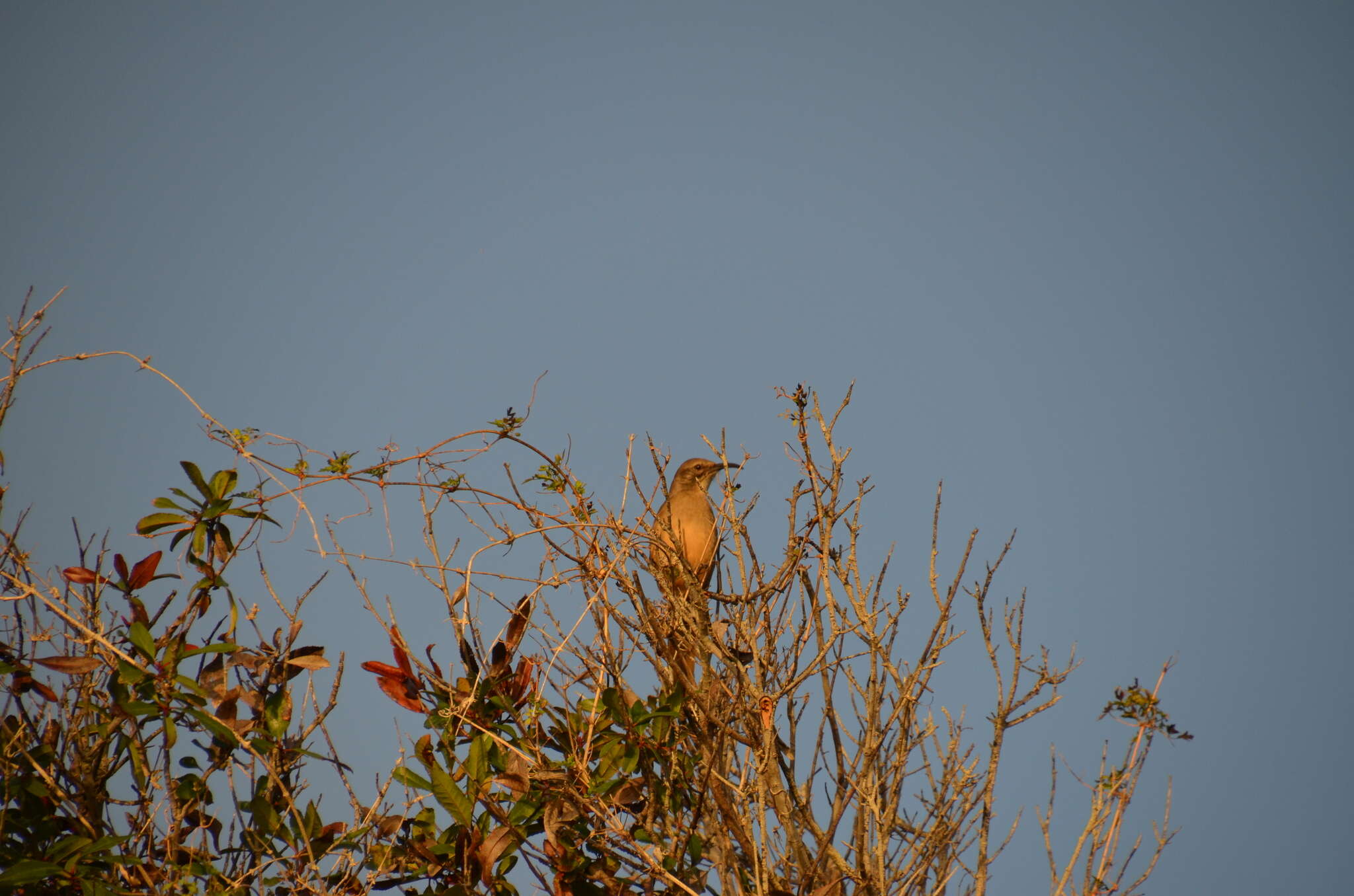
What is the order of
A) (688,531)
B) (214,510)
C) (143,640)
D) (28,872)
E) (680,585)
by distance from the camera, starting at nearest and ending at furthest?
(28,872) → (143,640) → (214,510) → (680,585) → (688,531)

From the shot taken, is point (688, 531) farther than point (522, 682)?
Yes

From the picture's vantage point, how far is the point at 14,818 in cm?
231

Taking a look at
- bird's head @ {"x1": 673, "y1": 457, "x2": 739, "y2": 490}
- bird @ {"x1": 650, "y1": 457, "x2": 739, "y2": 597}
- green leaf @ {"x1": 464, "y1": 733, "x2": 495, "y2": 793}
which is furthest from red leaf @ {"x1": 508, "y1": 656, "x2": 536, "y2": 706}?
bird's head @ {"x1": 673, "y1": 457, "x2": 739, "y2": 490}

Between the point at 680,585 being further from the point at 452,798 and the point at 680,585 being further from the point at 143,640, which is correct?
the point at 143,640

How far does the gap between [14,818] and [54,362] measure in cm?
128

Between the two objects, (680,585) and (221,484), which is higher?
(680,585)

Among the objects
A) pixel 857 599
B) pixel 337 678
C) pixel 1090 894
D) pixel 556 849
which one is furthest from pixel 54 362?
pixel 1090 894

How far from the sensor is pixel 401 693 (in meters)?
2.82

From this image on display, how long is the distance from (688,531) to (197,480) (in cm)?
281

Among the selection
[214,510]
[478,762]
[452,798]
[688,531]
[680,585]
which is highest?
[688,531]

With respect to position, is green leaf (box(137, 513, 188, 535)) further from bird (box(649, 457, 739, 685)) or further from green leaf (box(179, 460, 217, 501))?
bird (box(649, 457, 739, 685))

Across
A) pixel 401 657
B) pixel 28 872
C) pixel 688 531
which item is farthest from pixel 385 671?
pixel 688 531

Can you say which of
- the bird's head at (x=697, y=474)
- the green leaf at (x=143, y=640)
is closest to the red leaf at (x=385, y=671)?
the green leaf at (x=143, y=640)

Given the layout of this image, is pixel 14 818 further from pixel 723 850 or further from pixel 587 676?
pixel 723 850
